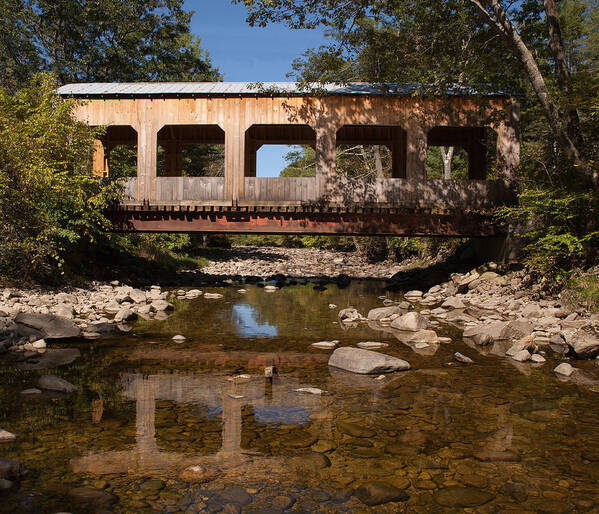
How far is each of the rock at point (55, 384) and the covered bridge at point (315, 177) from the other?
1084cm

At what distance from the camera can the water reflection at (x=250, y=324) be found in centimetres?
1109

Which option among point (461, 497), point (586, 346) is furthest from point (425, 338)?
point (461, 497)

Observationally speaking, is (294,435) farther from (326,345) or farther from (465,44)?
(465,44)

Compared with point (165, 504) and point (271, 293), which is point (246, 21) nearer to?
point (271, 293)

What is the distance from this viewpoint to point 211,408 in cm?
604

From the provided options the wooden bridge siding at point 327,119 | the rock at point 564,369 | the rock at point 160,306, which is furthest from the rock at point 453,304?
the rock at point 160,306

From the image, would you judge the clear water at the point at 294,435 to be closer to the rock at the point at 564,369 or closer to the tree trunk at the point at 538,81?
the rock at the point at 564,369

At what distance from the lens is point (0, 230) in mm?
12977

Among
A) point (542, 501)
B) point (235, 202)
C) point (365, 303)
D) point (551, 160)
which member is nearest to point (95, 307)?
point (235, 202)

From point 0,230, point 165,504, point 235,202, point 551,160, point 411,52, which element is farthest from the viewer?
point 411,52

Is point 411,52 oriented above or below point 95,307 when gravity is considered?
above

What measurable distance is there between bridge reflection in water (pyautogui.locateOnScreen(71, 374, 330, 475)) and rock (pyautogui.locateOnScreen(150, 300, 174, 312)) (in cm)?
671

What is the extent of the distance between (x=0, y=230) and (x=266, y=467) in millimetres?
11885

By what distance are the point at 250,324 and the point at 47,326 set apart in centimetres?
467
